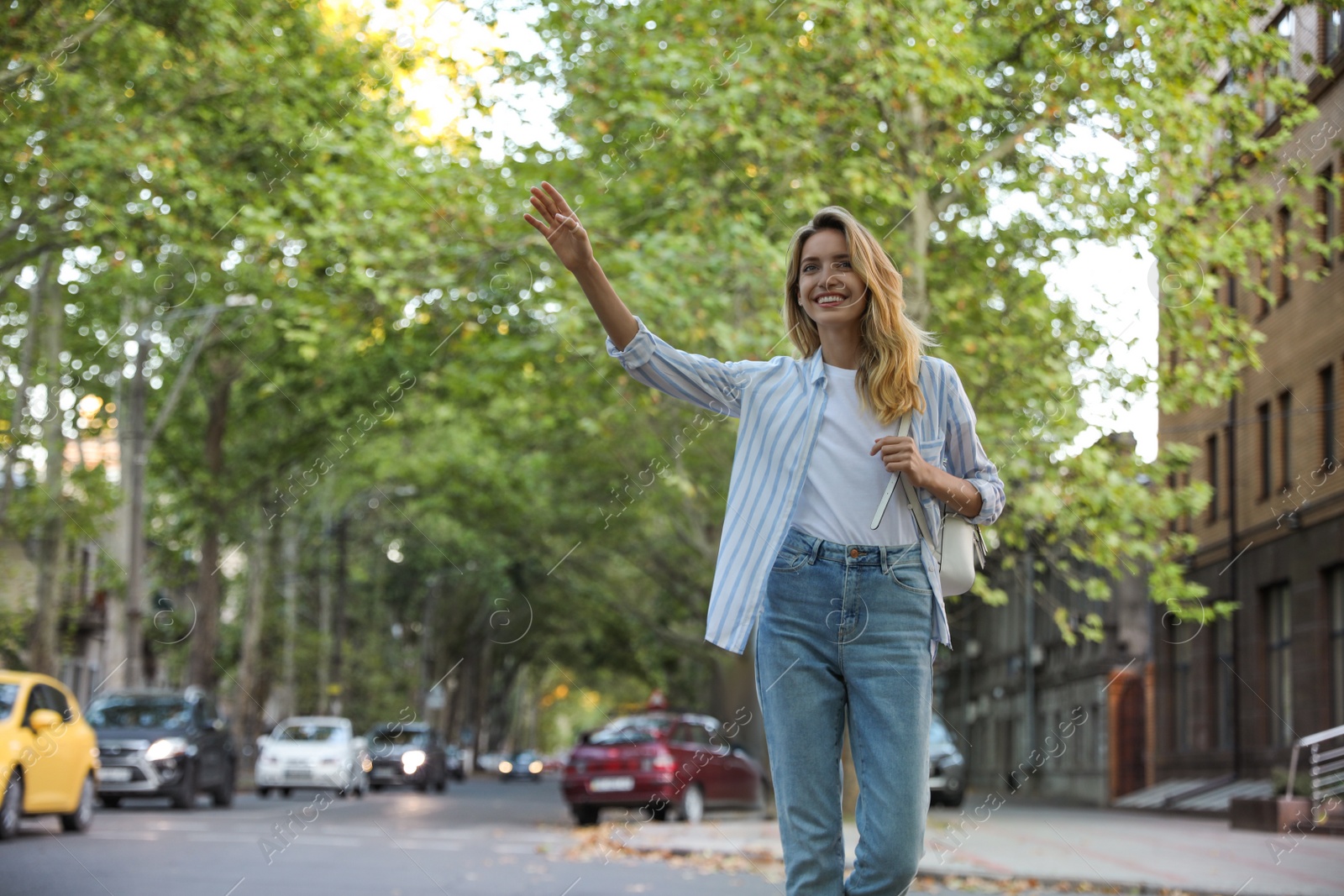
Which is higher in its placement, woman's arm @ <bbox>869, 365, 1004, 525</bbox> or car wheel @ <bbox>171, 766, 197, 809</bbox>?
woman's arm @ <bbox>869, 365, 1004, 525</bbox>

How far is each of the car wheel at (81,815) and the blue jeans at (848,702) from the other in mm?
12138

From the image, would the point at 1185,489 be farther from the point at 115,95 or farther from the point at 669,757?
the point at 115,95

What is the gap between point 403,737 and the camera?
37.0 meters

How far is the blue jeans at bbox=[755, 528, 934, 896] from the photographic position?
3307 mm

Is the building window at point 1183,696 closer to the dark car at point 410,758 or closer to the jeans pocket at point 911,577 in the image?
the dark car at point 410,758

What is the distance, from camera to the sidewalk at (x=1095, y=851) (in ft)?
36.0

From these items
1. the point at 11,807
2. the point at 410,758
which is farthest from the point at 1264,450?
the point at 11,807

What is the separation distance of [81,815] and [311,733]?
52.8 ft

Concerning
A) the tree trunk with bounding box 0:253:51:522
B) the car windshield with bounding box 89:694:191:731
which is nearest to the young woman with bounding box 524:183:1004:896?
the car windshield with bounding box 89:694:191:731

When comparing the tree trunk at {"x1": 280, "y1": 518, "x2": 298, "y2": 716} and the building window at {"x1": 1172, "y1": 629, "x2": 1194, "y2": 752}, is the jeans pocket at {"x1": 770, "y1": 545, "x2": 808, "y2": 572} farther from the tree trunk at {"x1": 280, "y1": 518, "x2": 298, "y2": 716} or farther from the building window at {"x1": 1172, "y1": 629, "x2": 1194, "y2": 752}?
the tree trunk at {"x1": 280, "y1": 518, "x2": 298, "y2": 716}

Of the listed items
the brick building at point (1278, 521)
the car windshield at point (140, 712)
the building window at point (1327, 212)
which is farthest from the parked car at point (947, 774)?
the car windshield at point (140, 712)

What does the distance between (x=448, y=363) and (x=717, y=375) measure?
21609 millimetres

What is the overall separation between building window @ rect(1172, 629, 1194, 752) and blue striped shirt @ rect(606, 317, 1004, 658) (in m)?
29.2

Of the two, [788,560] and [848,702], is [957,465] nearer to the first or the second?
[788,560]
